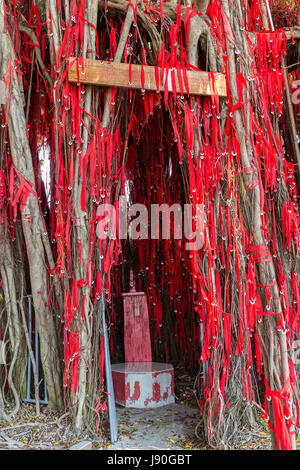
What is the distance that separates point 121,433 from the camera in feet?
6.82

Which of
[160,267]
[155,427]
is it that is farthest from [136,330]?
[155,427]

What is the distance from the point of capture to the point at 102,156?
1973 millimetres

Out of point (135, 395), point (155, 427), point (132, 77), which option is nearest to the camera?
point (132, 77)

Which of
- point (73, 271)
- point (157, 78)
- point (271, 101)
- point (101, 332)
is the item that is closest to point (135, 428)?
point (101, 332)

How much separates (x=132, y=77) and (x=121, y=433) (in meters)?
1.71

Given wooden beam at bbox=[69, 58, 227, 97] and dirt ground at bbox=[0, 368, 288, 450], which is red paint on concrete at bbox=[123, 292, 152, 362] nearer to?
dirt ground at bbox=[0, 368, 288, 450]

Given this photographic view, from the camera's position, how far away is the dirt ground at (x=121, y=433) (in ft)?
5.90

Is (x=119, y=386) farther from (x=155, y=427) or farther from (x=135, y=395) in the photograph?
(x=155, y=427)

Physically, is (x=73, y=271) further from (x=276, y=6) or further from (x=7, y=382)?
(x=276, y=6)

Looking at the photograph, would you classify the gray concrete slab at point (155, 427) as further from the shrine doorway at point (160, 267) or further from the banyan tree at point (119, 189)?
the shrine doorway at point (160, 267)

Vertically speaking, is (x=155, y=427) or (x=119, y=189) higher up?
(x=119, y=189)

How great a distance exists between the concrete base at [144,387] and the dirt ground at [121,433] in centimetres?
16

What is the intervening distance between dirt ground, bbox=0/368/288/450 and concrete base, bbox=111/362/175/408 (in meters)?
0.16

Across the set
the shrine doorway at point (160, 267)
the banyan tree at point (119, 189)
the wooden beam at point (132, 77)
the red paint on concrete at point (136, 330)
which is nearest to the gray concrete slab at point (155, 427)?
the banyan tree at point (119, 189)
